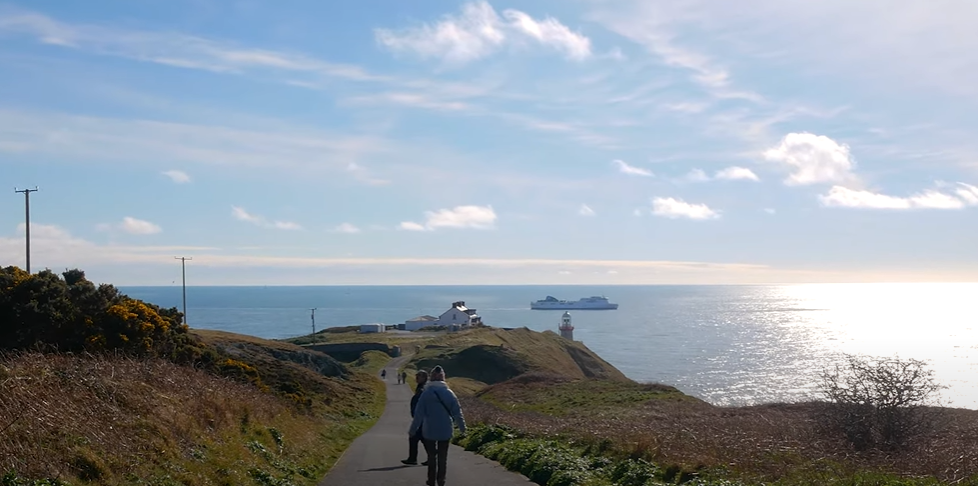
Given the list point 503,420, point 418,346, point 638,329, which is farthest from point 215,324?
point 503,420

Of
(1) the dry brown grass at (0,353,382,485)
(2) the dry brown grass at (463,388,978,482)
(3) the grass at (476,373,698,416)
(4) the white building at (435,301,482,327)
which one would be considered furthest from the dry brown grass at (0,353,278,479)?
(4) the white building at (435,301,482,327)

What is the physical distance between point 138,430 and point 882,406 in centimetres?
1338

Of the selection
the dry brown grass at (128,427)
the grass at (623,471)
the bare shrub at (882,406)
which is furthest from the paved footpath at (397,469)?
the bare shrub at (882,406)

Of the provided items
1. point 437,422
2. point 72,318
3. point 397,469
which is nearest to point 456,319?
point 72,318

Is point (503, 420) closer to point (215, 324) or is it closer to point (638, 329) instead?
point (638, 329)

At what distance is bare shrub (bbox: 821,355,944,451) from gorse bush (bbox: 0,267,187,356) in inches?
667

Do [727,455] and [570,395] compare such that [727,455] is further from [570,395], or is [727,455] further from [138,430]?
[570,395]

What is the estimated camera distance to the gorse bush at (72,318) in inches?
830

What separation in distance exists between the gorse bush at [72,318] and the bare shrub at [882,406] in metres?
17.0

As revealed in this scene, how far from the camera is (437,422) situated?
36.0ft

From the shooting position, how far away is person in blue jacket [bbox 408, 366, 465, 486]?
10.9 m

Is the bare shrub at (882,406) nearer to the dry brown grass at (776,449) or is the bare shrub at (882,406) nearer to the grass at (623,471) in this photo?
the dry brown grass at (776,449)

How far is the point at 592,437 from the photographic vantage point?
14.2 m

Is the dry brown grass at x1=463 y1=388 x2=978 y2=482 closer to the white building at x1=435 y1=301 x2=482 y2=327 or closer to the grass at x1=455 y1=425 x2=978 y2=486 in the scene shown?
the grass at x1=455 y1=425 x2=978 y2=486
